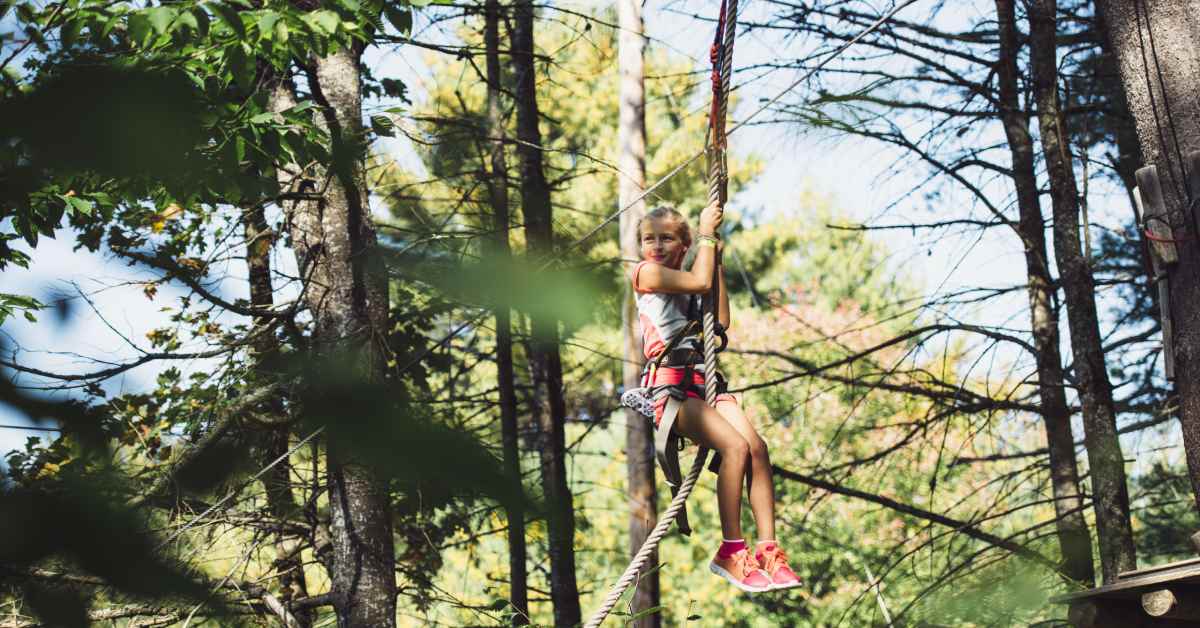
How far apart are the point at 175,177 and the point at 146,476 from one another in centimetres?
20

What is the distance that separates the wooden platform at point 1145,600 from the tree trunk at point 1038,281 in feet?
6.92

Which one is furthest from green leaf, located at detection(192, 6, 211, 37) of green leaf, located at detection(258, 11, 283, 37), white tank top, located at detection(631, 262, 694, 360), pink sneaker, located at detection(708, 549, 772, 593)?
pink sneaker, located at detection(708, 549, 772, 593)

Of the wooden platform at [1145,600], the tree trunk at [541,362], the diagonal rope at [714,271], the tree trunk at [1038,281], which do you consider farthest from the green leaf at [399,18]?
the tree trunk at [1038,281]

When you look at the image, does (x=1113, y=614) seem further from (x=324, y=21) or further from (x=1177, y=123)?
(x=324, y=21)

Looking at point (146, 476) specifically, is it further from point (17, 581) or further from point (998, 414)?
point (998, 414)

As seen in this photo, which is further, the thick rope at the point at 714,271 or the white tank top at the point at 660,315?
the white tank top at the point at 660,315

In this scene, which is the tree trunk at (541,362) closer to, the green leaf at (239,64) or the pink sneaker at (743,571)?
the pink sneaker at (743,571)

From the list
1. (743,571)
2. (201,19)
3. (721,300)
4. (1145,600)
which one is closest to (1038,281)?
(1145,600)

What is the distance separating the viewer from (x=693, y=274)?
135 inches

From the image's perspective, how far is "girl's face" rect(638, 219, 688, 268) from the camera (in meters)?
3.57

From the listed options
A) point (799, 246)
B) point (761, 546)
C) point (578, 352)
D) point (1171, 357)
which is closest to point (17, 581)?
point (761, 546)

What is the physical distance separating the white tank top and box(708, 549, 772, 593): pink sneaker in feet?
2.25

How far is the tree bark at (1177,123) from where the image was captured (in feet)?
12.4

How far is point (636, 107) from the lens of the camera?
7.43 meters
